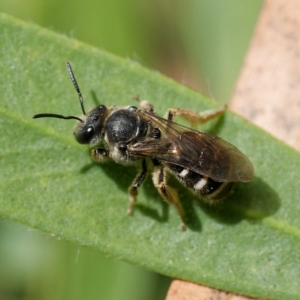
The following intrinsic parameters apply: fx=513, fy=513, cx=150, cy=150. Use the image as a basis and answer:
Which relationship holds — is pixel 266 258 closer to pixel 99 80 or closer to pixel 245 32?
pixel 99 80

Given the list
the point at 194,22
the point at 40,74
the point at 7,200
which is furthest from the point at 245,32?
the point at 7,200

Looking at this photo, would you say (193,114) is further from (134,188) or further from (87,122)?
(87,122)

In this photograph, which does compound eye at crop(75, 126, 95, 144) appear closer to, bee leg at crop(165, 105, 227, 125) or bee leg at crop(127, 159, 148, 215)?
bee leg at crop(127, 159, 148, 215)

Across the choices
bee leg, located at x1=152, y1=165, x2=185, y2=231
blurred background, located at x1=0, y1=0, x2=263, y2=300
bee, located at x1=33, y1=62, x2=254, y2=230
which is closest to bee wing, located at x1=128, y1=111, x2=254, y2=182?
bee, located at x1=33, y1=62, x2=254, y2=230

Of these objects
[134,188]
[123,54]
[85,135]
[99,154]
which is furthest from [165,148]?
[123,54]

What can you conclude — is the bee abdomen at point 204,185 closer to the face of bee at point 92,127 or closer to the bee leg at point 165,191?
the bee leg at point 165,191

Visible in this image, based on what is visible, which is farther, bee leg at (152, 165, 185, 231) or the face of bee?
bee leg at (152, 165, 185, 231)

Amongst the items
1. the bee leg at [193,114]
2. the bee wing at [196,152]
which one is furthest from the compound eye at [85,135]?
the bee leg at [193,114]
